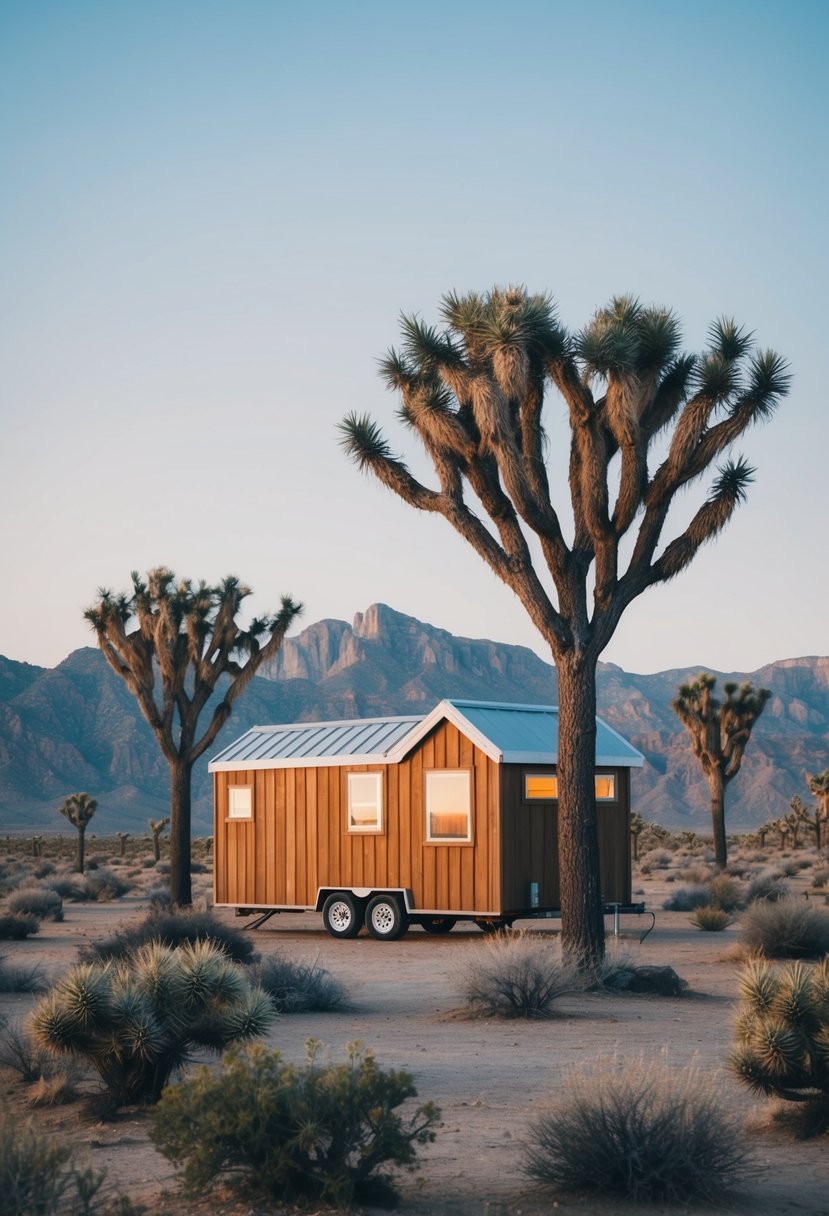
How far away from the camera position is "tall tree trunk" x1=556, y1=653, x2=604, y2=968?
16.1 meters

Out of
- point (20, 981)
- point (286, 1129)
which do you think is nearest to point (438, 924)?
point (20, 981)

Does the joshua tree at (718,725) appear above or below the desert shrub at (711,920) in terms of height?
above

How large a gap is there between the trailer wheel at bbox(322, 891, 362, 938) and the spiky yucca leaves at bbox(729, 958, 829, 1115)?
50.3ft

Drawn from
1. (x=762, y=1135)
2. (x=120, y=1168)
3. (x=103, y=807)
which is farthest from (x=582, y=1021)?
(x=103, y=807)

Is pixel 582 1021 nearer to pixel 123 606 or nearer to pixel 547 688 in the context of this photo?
pixel 123 606

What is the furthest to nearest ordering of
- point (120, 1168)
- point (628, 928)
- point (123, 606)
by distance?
point (123, 606)
point (628, 928)
point (120, 1168)

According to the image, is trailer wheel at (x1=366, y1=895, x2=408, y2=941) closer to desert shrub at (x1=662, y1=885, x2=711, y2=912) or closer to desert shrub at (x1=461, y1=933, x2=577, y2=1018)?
desert shrub at (x1=662, y1=885, x2=711, y2=912)

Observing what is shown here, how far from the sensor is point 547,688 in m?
137

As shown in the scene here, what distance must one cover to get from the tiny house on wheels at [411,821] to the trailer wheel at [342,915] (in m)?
0.02

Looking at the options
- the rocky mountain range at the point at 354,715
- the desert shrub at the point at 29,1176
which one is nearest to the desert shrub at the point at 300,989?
the desert shrub at the point at 29,1176

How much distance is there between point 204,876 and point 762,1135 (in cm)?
3932

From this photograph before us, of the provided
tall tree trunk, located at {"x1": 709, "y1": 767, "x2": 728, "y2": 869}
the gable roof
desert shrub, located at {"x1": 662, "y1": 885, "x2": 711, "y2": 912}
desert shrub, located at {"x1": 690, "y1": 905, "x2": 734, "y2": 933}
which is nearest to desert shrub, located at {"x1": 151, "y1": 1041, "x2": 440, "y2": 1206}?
the gable roof

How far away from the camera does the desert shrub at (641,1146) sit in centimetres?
681

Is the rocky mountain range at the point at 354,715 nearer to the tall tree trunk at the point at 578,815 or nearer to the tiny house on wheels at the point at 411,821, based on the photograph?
the tiny house on wheels at the point at 411,821
